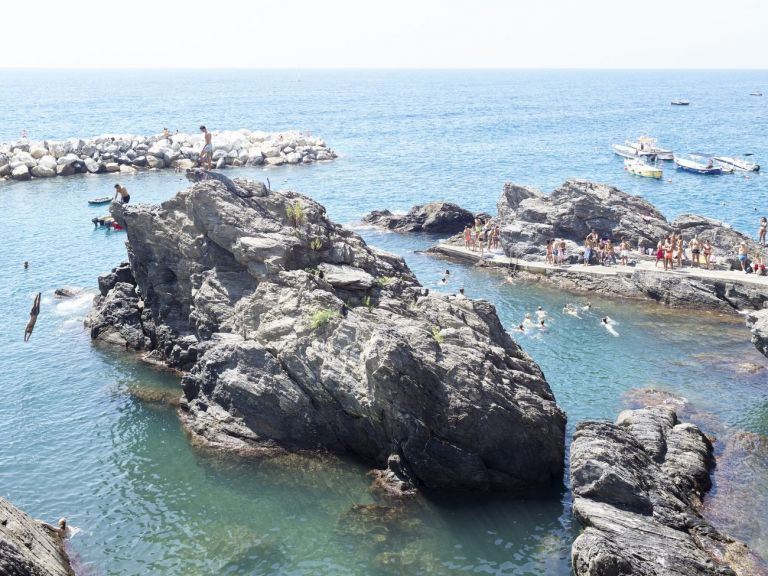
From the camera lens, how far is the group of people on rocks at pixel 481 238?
6398cm

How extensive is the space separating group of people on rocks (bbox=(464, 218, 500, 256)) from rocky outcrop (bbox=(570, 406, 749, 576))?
33334 millimetres

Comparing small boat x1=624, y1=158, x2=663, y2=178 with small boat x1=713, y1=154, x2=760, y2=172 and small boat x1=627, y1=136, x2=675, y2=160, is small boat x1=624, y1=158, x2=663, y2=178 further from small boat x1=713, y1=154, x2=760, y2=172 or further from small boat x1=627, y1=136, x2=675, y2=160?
small boat x1=713, y1=154, x2=760, y2=172

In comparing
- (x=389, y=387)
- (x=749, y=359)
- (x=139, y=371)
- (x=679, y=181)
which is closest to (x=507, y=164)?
(x=679, y=181)

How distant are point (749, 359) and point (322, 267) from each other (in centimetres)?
2504

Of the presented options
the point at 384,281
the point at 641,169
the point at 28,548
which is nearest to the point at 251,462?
the point at 28,548

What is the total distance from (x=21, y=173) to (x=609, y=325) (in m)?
81.9

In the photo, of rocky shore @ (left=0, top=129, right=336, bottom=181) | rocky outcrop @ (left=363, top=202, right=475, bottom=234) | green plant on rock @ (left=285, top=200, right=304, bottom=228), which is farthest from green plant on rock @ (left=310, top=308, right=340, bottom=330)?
rocky shore @ (left=0, top=129, right=336, bottom=181)

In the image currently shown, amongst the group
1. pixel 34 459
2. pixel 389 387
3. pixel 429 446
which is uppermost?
pixel 389 387

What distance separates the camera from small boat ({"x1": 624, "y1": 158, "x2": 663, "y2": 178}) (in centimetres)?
9925

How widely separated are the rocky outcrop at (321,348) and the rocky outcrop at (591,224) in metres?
22.3

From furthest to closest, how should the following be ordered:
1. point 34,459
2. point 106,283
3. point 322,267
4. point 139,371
Result: point 106,283 < point 139,371 < point 322,267 < point 34,459

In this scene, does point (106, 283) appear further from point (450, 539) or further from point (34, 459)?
point (450, 539)

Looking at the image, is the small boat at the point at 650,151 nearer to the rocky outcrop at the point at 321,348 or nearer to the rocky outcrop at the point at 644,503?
the rocky outcrop at the point at 321,348

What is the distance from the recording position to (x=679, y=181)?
98000 mm
